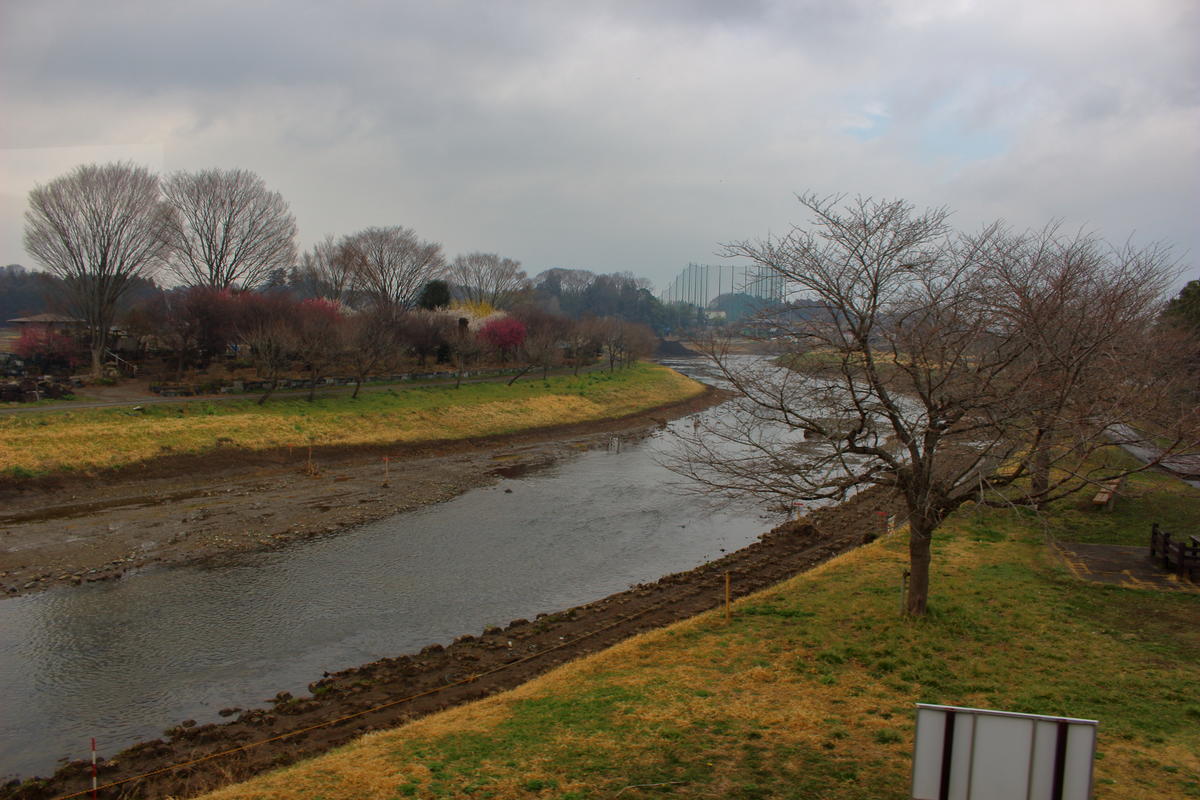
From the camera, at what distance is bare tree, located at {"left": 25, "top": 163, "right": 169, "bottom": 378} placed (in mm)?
37219

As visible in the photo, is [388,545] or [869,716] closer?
[869,716]

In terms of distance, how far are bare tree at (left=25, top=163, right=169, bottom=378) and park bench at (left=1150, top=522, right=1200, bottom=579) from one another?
43.3m

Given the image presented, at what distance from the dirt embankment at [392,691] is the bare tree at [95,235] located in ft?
109

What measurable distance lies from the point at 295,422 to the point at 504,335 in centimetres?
2762

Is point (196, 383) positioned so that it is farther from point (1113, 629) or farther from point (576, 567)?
point (1113, 629)

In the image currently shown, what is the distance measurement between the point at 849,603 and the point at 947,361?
534 centimetres

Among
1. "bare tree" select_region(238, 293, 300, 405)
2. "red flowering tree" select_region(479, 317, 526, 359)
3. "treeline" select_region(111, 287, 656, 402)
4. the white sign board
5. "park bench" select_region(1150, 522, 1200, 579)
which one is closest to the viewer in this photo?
the white sign board

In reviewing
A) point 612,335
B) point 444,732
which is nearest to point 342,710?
point 444,732

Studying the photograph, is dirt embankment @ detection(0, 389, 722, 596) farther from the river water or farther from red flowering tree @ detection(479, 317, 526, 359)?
red flowering tree @ detection(479, 317, 526, 359)

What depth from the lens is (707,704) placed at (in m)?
9.45

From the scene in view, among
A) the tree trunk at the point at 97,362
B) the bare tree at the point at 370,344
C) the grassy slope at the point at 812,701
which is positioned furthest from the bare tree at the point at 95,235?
the grassy slope at the point at 812,701

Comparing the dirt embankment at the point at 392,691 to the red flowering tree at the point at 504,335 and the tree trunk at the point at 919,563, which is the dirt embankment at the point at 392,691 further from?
the red flowering tree at the point at 504,335

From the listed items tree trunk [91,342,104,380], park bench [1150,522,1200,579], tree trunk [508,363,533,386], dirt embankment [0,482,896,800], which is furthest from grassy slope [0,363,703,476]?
park bench [1150,522,1200,579]

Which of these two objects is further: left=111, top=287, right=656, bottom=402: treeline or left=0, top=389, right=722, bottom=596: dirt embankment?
left=111, top=287, right=656, bottom=402: treeline
